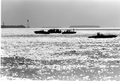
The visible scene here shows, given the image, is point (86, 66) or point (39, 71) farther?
point (86, 66)

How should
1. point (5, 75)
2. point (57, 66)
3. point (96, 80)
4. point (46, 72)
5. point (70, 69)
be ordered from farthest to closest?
point (57, 66) → point (70, 69) → point (46, 72) → point (5, 75) → point (96, 80)

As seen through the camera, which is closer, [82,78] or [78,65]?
[82,78]

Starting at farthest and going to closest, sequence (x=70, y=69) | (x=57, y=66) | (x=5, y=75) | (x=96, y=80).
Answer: (x=57, y=66) → (x=70, y=69) → (x=5, y=75) → (x=96, y=80)

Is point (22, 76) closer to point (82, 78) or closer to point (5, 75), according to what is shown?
point (5, 75)

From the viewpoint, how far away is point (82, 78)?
36688 mm

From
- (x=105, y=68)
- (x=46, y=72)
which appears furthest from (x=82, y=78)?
(x=105, y=68)

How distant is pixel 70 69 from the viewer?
44.0 metres

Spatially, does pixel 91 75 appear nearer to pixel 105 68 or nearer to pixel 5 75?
pixel 105 68

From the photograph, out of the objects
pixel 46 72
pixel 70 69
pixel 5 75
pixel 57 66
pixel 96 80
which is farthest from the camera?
pixel 57 66

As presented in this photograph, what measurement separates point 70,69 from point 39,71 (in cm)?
475

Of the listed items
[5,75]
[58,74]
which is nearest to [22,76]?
[5,75]

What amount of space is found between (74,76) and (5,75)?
8592mm

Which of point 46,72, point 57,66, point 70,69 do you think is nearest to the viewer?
point 46,72

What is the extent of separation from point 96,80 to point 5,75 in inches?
446
